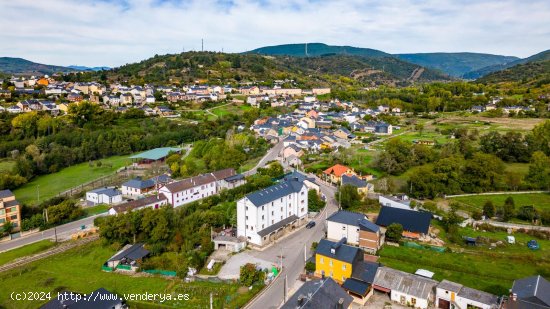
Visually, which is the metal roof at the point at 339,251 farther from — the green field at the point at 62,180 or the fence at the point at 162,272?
the green field at the point at 62,180

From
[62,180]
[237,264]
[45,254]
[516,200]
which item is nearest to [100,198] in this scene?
[45,254]

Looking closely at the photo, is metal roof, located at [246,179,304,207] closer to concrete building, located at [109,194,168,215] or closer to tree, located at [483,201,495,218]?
concrete building, located at [109,194,168,215]

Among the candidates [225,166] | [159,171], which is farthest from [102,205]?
[225,166]

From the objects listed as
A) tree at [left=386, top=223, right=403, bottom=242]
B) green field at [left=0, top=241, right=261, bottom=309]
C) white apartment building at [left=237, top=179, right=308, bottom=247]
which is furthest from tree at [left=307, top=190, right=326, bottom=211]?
green field at [left=0, top=241, right=261, bottom=309]

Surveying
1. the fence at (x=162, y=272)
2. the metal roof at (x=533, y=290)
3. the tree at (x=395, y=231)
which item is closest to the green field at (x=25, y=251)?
the fence at (x=162, y=272)

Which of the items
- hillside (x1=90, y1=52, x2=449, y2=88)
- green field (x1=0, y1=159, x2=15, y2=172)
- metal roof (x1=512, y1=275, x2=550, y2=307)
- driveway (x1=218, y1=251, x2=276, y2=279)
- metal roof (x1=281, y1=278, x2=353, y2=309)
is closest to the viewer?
metal roof (x1=281, y1=278, x2=353, y2=309)

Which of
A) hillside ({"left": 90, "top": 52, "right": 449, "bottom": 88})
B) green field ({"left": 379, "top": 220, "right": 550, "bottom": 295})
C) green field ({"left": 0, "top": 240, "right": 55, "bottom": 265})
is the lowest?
green field ({"left": 0, "top": 240, "right": 55, "bottom": 265})
